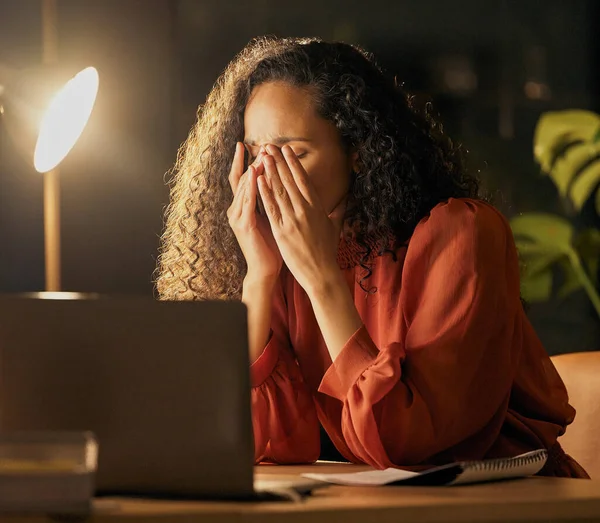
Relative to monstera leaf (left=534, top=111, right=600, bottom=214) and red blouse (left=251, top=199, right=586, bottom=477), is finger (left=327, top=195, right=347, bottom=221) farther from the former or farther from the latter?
monstera leaf (left=534, top=111, right=600, bottom=214)

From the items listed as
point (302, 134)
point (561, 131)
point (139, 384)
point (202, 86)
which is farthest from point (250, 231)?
point (561, 131)

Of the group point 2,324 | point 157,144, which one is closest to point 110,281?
point 157,144

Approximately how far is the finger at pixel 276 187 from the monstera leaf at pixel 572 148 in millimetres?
1688

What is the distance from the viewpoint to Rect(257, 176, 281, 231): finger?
142 cm

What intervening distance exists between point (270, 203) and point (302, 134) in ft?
0.40

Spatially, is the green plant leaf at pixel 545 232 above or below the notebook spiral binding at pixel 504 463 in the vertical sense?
above

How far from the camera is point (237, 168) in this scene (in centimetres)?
155

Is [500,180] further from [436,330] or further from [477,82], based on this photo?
[436,330]

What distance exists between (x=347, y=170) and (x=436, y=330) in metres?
0.39

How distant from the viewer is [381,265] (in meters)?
1.50

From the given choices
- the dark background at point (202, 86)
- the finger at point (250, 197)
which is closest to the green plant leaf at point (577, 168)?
the dark background at point (202, 86)

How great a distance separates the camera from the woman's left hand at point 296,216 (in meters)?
1.36

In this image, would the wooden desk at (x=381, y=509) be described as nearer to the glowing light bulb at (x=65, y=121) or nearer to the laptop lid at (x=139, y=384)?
the laptop lid at (x=139, y=384)

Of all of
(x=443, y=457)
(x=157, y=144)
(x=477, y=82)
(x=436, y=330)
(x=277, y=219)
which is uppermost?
(x=477, y=82)
